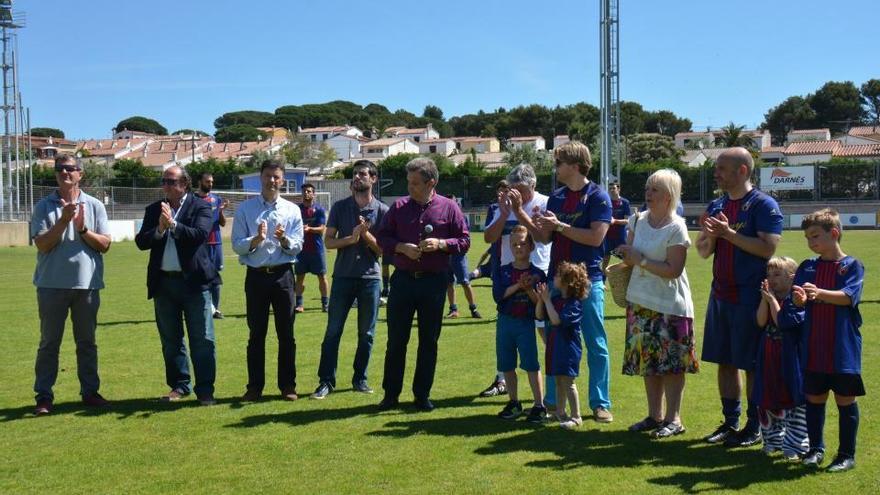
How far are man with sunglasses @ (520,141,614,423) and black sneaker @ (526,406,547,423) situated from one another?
372 mm

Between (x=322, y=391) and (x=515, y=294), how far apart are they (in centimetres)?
200

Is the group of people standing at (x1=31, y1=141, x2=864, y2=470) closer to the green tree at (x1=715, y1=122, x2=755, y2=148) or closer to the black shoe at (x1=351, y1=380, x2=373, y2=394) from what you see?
the black shoe at (x1=351, y1=380, x2=373, y2=394)

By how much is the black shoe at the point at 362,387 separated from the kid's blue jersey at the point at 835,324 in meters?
3.93

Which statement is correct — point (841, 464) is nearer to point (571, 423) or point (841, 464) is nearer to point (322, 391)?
point (571, 423)

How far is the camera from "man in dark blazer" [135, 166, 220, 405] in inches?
298

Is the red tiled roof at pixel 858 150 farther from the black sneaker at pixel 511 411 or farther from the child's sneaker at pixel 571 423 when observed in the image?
the child's sneaker at pixel 571 423

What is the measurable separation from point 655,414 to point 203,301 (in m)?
3.83

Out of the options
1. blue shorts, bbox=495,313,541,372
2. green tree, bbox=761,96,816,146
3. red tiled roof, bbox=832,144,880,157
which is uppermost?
green tree, bbox=761,96,816,146

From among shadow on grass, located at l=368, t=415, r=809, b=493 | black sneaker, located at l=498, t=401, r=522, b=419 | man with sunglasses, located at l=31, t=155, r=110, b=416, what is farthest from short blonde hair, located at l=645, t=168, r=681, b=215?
man with sunglasses, located at l=31, t=155, r=110, b=416

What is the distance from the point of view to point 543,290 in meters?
6.84

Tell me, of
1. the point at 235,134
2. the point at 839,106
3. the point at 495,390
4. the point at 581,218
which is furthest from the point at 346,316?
the point at 235,134

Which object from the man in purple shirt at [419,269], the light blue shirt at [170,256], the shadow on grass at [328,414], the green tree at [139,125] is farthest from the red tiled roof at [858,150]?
the green tree at [139,125]

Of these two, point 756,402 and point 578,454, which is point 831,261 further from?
point 578,454

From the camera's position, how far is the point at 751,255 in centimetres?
595
